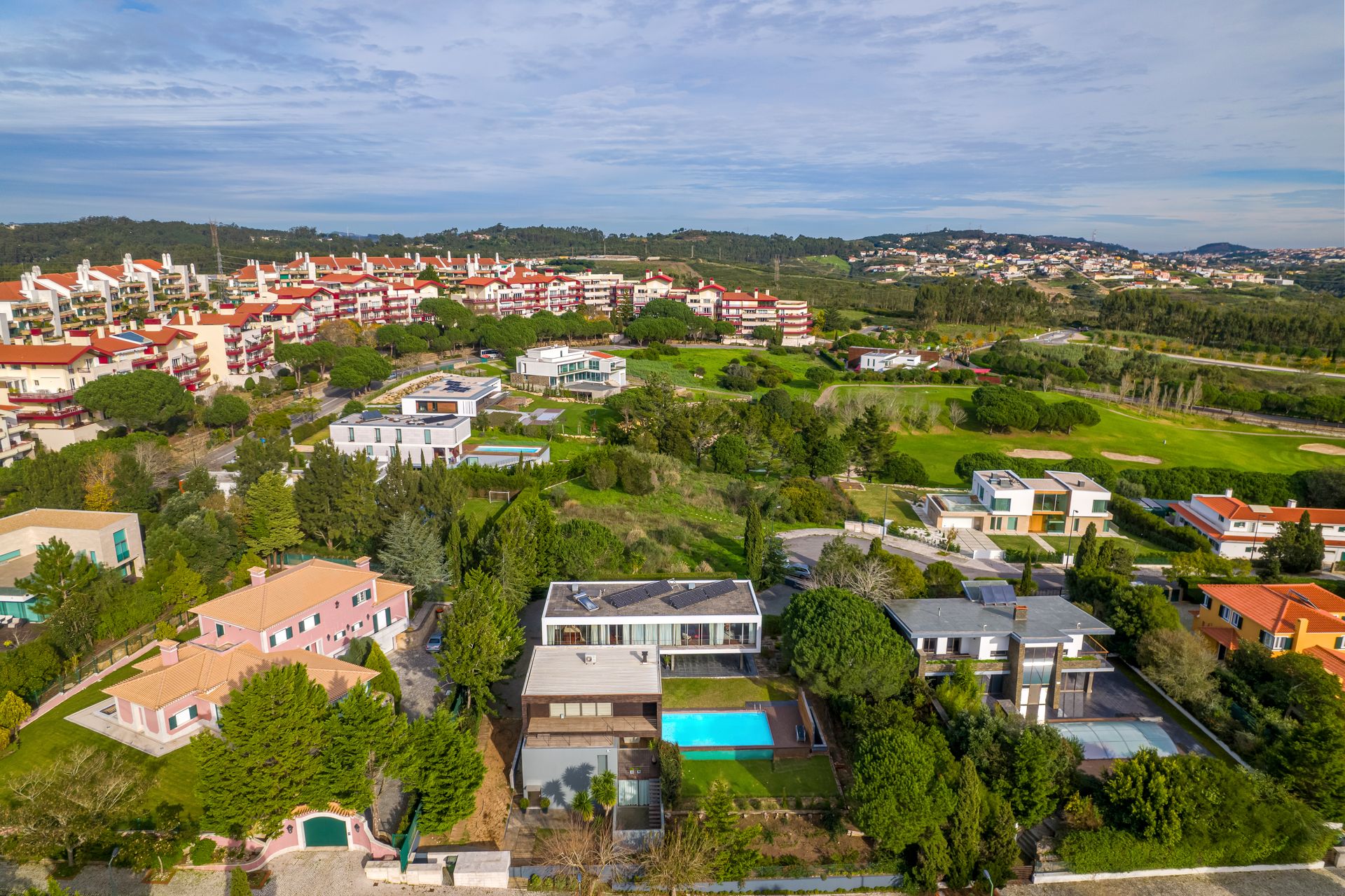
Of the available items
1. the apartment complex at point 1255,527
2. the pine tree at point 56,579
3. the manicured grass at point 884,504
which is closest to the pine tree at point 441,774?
the pine tree at point 56,579

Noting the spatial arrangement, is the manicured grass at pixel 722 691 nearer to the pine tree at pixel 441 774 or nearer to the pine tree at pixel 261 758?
the pine tree at pixel 441 774

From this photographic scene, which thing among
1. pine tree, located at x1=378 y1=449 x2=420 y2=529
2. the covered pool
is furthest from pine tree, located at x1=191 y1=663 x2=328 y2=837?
the covered pool

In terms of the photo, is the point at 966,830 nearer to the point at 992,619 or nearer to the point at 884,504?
the point at 992,619

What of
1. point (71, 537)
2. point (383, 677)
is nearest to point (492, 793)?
point (383, 677)

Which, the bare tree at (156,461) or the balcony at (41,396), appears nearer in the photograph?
the bare tree at (156,461)

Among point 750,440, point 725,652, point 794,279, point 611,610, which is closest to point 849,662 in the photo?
point 725,652
